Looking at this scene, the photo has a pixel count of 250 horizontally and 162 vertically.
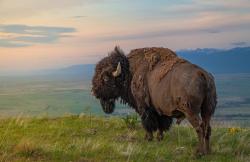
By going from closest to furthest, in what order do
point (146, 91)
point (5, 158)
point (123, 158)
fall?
point (5, 158) → point (123, 158) → point (146, 91)

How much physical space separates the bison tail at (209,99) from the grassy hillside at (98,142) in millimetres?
941

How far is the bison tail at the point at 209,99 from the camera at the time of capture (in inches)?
493

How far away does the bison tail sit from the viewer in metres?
12.5

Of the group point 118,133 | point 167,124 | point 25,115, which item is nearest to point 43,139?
point 118,133

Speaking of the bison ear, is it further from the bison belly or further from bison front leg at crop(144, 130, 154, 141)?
bison front leg at crop(144, 130, 154, 141)

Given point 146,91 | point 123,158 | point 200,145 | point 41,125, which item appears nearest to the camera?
point 123,158

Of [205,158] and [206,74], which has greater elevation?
[206,74]

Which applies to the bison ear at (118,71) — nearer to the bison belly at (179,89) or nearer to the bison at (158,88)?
the bison at (158,88)

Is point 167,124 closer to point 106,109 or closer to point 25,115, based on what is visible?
point 106,109

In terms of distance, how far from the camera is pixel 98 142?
1316cm

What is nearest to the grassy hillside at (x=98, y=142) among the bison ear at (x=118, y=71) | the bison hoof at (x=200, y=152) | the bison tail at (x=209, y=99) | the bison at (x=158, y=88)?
the bison hoof at (x=200, y=152)

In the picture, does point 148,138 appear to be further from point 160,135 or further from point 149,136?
point 160,135

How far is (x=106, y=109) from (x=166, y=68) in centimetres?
431

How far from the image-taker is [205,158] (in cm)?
1195
